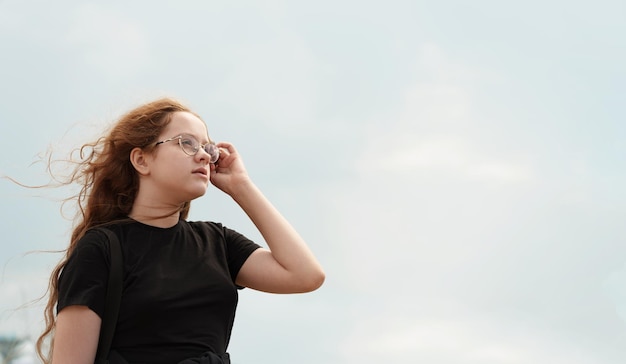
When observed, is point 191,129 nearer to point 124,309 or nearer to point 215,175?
point 215,175

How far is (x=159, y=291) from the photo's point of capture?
3938 mm

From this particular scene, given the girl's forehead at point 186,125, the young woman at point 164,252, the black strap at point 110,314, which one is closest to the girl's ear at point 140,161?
the young woman at point 164,252

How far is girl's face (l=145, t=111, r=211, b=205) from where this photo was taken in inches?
162

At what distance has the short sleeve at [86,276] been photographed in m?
3.84

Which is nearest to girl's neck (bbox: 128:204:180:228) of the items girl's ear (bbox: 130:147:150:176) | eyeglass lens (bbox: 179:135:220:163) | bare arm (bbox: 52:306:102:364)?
girl's ear (bbox: 130:147:150:176)

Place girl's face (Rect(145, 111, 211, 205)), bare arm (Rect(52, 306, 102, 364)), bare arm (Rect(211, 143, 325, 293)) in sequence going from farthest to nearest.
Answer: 1. bare arm (Rect(211, 143, 325, 293))
2. girl's face (Rect(145, 111, 211, 205))
3. bare arm (Rect(52, 306, 102, 364))

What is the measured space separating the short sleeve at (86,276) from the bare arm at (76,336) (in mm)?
32

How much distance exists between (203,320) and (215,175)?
0.74 meters

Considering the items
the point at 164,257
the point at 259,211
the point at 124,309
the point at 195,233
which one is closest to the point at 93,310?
the point at 124,309

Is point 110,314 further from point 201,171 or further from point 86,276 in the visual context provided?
point 201,171

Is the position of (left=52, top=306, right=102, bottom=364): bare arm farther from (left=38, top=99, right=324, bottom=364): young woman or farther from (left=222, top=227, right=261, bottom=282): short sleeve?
(left=222, top=227, right=261, bottom=282): short sleeve

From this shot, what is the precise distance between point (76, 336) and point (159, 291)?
0.36 meters

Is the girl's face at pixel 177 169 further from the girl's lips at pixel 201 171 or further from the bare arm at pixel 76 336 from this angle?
the bare arm at pixel 76 336

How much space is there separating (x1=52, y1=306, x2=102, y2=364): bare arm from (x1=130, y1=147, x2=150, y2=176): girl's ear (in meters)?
0.67
